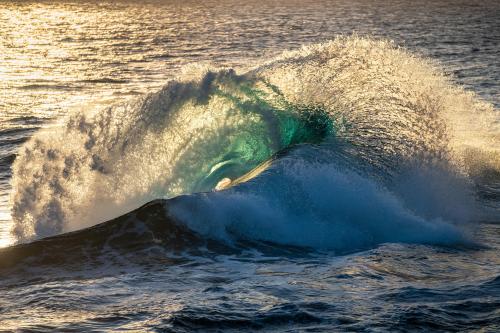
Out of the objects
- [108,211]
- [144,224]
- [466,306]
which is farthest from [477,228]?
[108,211]

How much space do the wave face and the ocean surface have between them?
0.03 metres

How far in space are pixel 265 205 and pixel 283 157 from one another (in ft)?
5.21

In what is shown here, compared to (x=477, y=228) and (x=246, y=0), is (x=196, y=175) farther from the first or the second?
(x=246, y=0)

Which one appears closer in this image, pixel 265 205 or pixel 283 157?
pixel 265 205

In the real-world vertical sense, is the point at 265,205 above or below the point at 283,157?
below

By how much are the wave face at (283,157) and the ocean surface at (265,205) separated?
30 mm

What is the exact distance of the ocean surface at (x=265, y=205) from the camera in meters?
7.89

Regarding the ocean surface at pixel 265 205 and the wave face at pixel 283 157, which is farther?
the wave face at pixel 283 157

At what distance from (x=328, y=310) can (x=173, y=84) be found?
22.7 ft

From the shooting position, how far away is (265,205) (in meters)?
10.4

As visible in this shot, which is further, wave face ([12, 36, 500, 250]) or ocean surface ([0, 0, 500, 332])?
wave face ([12, 36, 500, 250])

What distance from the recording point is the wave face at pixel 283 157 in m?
10.4

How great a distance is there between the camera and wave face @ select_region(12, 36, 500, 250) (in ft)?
34.1

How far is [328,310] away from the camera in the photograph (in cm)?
776
